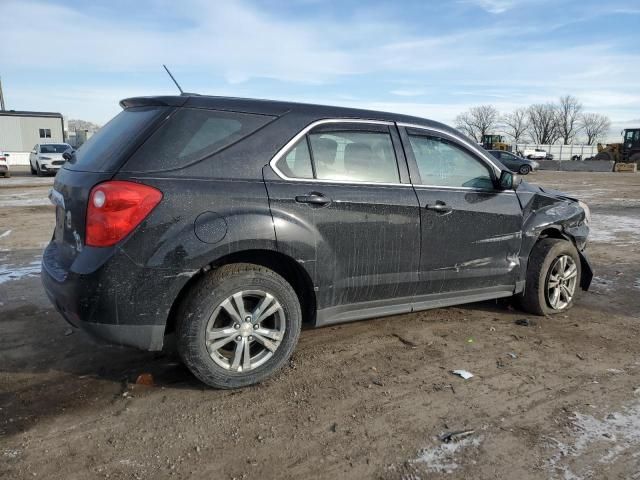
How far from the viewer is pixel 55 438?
2.80m

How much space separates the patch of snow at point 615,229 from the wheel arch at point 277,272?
724 centimetres

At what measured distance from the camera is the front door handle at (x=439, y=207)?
3.94 metres

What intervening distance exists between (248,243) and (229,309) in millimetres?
436

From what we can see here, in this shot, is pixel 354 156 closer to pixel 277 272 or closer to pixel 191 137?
pixel 277 272

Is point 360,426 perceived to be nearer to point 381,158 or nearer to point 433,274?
point 433,274

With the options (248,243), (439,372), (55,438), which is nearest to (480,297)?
(439,372)

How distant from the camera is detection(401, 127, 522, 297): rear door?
3.99 m

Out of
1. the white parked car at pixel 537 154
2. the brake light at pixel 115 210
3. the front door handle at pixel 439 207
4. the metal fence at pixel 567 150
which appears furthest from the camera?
the metal fence at pixel 567 150

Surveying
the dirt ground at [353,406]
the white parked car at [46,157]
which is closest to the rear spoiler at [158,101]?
the dirt ground at [353,406]

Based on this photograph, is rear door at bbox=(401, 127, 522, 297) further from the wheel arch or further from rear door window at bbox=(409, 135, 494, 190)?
the wheel arch

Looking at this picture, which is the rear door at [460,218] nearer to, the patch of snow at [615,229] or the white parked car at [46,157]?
the patch of snow at [615,229]

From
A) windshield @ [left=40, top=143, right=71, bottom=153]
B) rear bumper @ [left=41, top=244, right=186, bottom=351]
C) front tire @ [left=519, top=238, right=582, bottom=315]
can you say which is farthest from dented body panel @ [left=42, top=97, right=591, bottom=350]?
windshield @ [left=40, top=143, right=71, bottom=153]

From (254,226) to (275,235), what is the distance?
15 centimetres

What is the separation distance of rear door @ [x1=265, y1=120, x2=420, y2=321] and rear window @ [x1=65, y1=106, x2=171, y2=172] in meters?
0.81
